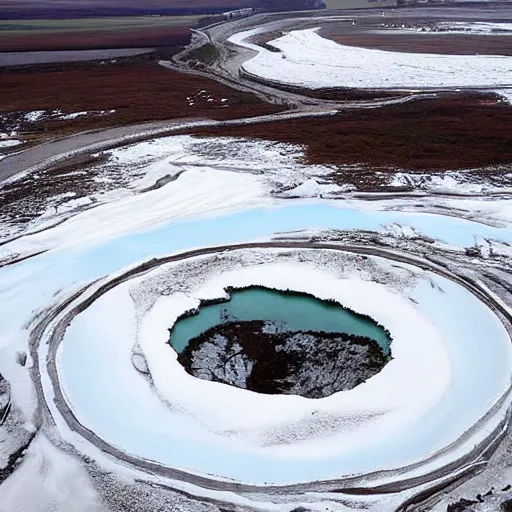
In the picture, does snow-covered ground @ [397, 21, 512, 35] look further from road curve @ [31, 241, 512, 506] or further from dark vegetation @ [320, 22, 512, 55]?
road curve @ [31, 241, 512, 506]

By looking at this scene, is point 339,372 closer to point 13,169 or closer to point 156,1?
point 13,169

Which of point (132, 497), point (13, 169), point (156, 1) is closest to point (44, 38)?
point (156, 1)

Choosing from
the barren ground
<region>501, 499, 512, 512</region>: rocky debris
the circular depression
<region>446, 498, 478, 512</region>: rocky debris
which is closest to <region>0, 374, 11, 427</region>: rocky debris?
the circular depression

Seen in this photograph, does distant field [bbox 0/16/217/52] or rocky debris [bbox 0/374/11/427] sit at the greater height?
distant field [bbox 0/16/217/52]

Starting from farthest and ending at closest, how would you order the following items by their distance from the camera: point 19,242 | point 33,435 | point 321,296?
point 19,242, point 321,296, point 33,435

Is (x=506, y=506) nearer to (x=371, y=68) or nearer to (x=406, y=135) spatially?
(x=406, y=135)

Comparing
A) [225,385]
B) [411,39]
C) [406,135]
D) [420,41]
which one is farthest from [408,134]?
[411,39]
